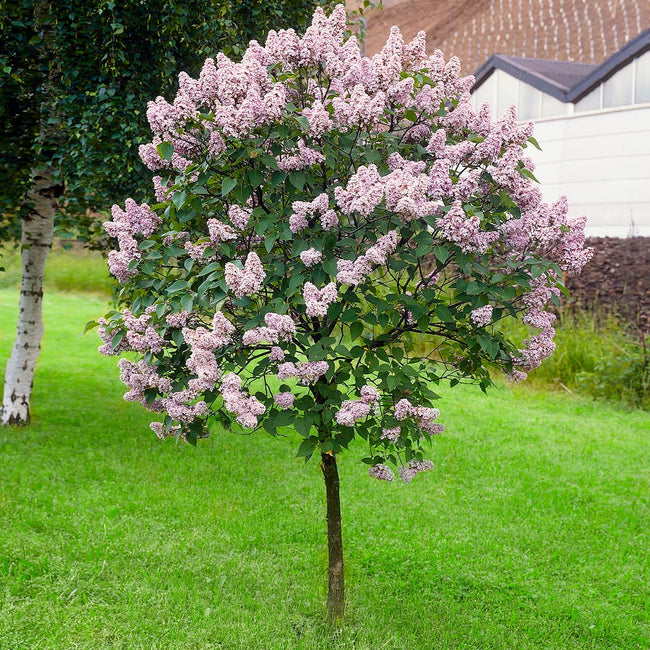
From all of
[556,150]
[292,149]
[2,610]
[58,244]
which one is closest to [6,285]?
[58,244]

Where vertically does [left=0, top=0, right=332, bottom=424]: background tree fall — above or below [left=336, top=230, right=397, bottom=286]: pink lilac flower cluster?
above

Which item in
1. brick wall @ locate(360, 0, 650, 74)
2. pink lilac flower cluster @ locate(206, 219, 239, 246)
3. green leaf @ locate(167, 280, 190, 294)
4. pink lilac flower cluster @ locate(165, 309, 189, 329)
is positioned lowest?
pink lilac flower cluster @ locate(165, 309, 189, 329)

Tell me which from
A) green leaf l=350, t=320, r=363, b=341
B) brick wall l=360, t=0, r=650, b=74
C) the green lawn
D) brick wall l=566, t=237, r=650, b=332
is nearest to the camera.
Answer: green leaf l=350, t=320, r=363, b=341

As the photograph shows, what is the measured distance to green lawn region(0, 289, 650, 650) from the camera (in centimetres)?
404

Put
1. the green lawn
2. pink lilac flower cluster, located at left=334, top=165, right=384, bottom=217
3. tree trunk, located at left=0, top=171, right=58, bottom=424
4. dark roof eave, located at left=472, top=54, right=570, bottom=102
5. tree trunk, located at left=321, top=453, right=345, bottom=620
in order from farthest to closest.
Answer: dark roof eave, located at left=472, top=54, right=570, bottom=102 → tree trunk, located at left=0, top=171, right=58, bottom=424 → the green lawn → tree trunk, located at left=321, top=453, right=345, bottom=620 → pink lilac flower cluster, located at left=334, top=165, right=384, bottom=217

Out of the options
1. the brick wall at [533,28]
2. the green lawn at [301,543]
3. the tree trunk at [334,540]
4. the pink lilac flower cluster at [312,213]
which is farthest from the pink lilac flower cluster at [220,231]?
the brick wall at [533,28]

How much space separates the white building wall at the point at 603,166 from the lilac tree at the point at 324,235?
42.2ft

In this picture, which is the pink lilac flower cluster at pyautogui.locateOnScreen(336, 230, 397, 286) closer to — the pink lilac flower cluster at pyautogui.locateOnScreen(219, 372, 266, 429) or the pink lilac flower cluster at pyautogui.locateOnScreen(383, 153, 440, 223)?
the pink lilac flower cluster at pyautogui.locateOnScreen(383, 153, 440, 223)

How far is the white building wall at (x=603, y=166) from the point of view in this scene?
51.9ft

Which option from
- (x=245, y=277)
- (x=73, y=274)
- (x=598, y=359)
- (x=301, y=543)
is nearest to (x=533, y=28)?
(x=73, y=274)

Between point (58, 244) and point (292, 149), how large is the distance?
22761mm

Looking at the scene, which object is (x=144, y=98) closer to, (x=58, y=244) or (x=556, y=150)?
(x=556, y=150)

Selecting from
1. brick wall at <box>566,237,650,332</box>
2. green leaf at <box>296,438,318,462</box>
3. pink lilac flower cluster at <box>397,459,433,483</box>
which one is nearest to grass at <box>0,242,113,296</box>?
brick wall at <box>566,237,650,332</box>

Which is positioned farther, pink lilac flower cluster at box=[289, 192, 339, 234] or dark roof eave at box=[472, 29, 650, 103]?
dark roof eave at box=[472, 29, 650, 103]
